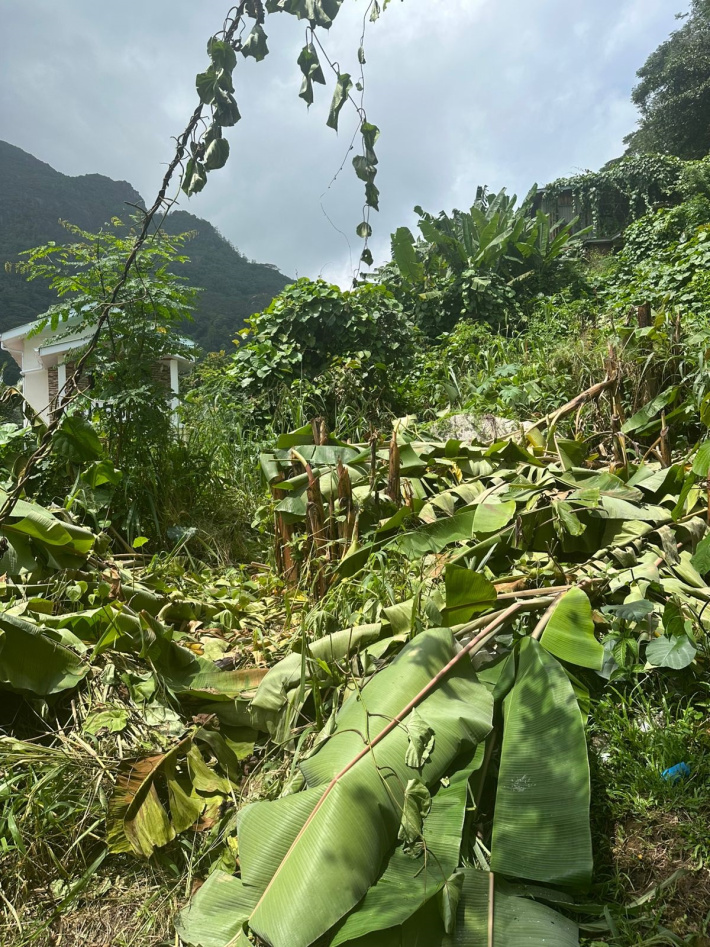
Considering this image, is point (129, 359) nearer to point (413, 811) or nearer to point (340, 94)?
point (340, 94)

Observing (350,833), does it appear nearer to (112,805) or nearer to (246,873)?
(246,873)

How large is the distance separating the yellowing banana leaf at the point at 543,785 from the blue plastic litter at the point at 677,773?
0.78 feet

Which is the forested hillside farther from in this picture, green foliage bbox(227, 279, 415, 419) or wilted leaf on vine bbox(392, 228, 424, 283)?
wilted leaf on vine bbox(392, 228, 424, 283)

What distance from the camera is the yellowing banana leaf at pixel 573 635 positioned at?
62.5 inches

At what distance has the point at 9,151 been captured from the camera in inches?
2184

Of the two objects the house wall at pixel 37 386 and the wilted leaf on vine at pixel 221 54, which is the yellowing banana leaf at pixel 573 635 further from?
the house wall at pixel 37 386

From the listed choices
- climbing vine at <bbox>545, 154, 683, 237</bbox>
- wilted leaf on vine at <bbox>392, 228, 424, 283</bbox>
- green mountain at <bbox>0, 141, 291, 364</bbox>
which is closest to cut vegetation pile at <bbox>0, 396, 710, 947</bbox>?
wilted leaf on vine at <bbox>392, 228, 424, 283</bbox>

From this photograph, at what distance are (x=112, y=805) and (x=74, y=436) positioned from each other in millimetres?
1844

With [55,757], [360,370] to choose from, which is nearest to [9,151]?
[360,370]

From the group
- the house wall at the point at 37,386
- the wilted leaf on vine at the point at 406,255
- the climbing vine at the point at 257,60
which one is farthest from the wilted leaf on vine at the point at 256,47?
the house wall at the point at 37,386

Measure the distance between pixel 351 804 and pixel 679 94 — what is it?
29809 mm

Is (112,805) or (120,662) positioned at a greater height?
(120,662)

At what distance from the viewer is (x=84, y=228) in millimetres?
41781

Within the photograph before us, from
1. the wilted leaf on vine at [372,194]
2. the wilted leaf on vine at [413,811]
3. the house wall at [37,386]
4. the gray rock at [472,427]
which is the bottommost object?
the wilted leaf on vine at [413,811]
